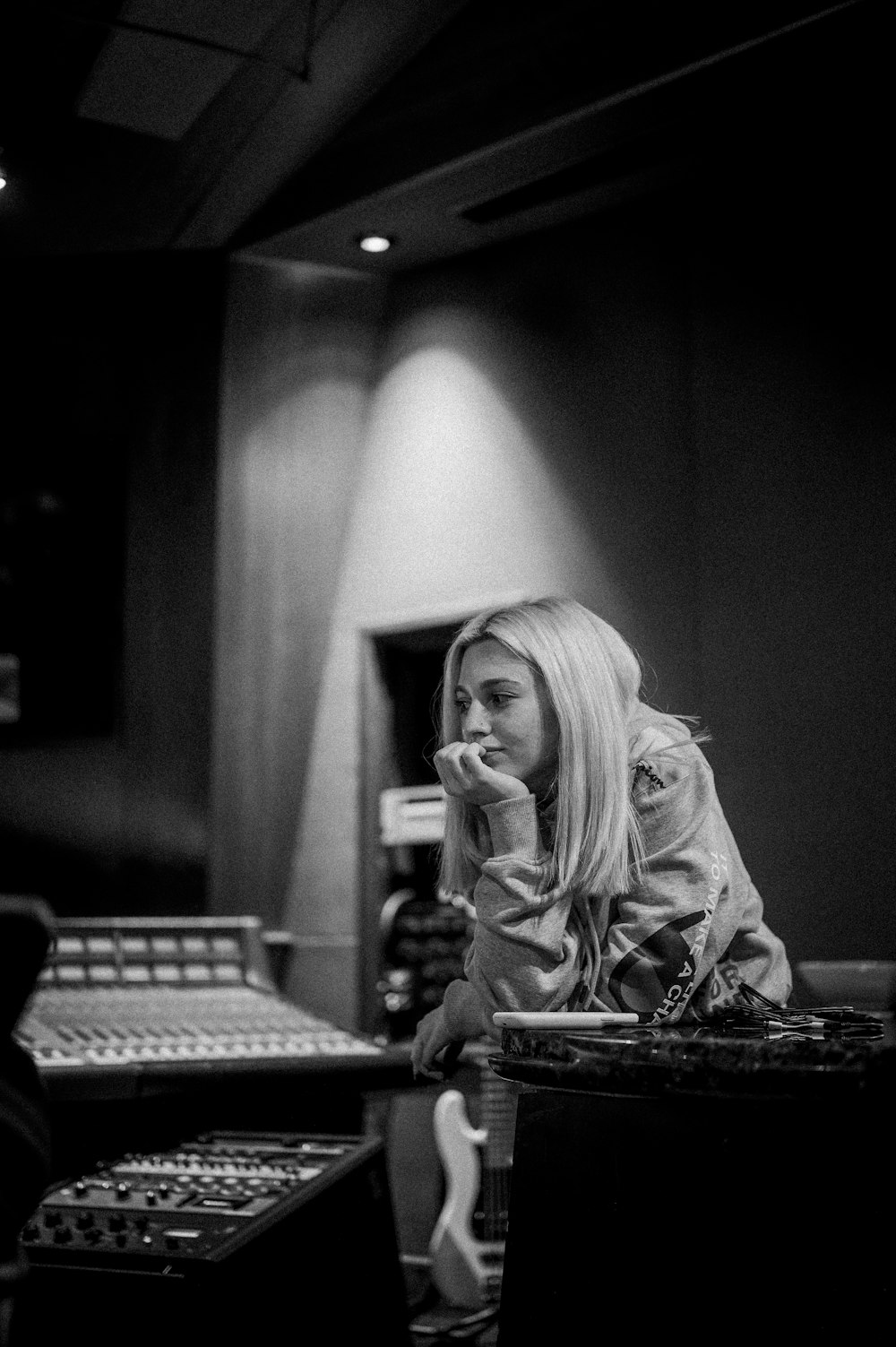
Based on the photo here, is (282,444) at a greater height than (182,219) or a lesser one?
lesser

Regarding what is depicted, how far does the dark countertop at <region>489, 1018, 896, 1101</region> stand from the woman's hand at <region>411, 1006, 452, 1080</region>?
535 millimetres

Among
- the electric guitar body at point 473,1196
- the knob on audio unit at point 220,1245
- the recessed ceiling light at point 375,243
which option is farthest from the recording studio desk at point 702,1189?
the recessed ceiling light at point 375,243

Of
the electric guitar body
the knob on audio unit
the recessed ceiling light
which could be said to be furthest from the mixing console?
the recessed ceiling light

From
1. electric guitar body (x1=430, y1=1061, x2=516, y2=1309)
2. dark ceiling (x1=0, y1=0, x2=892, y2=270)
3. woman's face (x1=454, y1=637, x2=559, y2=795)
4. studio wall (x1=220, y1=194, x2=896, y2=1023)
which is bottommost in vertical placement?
electric guitar body (x1=430, y1=1061, x2=516, y2=1309)

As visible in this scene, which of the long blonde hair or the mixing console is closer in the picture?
the long blonde hair

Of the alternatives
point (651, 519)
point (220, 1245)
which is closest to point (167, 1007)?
point (220, 1245)

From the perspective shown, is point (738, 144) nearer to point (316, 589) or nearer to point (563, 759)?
point (316, 589)

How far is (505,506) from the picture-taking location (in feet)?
14.7

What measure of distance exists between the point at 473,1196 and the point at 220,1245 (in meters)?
2.09

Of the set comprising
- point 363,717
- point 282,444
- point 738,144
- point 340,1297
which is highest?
point 738,144

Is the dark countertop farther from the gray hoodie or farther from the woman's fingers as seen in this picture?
the woman's fingers

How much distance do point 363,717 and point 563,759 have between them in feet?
9.62

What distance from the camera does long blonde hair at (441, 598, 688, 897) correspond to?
179 cm

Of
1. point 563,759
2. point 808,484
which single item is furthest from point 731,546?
point 563,759
